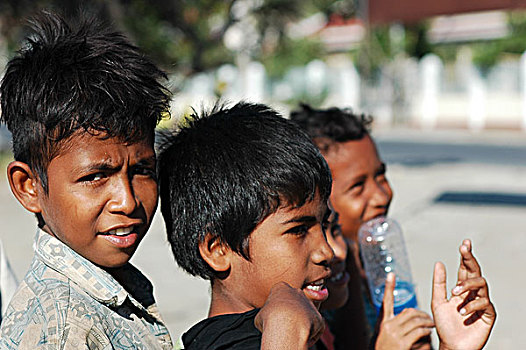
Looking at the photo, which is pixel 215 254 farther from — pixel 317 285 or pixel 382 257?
pixel 382 257

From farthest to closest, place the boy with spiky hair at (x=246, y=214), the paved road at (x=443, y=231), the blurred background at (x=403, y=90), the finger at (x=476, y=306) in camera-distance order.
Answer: the blurred background at (x=403, y=90)
the paved road at (x=443, y=231)
the finger at (x=476, y=306)
the boy with spiky hair at (x=246, y=214)

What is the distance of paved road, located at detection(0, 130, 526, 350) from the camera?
544 centimetres

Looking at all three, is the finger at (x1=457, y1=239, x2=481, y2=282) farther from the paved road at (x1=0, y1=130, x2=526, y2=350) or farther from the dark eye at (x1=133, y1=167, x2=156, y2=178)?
the paved road at (x1=0, y1=130, x2=526, y2=350)

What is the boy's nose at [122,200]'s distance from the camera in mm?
1451

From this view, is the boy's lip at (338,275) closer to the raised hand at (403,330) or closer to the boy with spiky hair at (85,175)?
the raised hand at (403,330)

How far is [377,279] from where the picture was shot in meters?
2.58

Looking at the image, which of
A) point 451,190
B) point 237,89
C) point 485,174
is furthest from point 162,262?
point 237,89

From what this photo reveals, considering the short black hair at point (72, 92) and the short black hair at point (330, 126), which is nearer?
the short black hair at point (72, 92)

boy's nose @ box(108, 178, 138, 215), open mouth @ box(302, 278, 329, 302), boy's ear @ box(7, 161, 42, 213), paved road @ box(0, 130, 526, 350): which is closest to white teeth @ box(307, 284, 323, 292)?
open mouth @ box(302, 278, 329, 302)

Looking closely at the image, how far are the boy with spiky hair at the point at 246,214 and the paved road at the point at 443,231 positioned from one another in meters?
3.23

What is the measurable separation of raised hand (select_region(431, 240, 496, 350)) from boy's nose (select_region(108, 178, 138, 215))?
0.86m

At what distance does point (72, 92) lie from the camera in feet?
→ 4.77

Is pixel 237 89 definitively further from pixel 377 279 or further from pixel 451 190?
pixel 377 279

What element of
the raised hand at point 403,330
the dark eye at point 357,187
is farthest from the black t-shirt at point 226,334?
the dark eye at point 357,187
